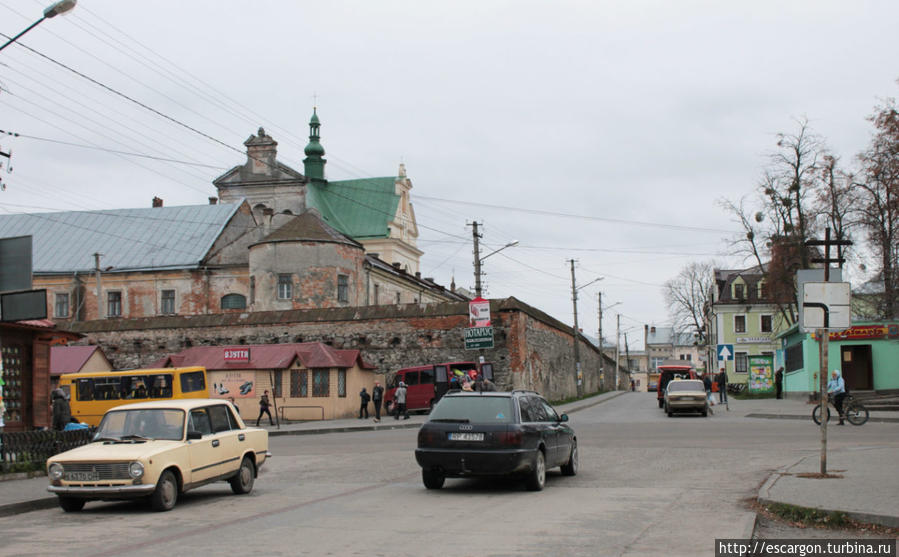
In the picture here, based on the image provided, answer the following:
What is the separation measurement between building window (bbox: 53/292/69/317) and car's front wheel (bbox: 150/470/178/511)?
5545 centimetres

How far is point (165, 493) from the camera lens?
12.5m

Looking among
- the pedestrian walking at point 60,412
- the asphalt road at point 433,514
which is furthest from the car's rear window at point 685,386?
the pedestrian walking at point 60,412

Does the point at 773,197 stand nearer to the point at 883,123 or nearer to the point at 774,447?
the point at 883,123

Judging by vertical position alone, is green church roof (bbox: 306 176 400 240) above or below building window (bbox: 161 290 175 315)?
above

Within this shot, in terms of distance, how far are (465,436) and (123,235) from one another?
196 feet

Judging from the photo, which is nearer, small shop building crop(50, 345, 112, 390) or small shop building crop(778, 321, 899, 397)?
small shop building crop(778, 321, 899, 397)

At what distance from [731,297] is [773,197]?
34.6 m

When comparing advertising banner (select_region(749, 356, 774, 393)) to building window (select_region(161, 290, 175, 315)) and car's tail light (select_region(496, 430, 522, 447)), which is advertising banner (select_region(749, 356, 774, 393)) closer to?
building window (select_region(161, 290, 175, 315))

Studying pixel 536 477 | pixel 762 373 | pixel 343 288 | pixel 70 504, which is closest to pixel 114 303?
pixel 343 288

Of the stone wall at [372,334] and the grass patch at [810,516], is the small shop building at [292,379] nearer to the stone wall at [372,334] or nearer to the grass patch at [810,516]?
the stone wall at [372,334]

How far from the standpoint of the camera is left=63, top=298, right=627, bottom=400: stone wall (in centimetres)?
4331

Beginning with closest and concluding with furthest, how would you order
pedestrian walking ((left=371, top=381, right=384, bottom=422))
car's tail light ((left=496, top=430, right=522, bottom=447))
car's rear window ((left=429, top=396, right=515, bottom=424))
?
car's tail light ((left=496, top=430, right=522, bottom=447))
car's rear window ((left=429, top=396, right=515, bottom=424))
pedestrian walking ((left=371, top=381, right=384, bottom=422))

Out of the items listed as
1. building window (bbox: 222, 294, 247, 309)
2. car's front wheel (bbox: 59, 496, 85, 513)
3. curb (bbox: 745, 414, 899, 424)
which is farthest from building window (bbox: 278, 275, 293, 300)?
car's front wheel (bbox: 59, 496, 85, 513)

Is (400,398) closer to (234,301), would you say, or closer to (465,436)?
(465,436)
